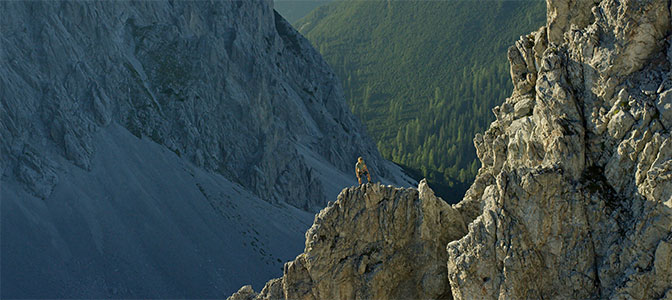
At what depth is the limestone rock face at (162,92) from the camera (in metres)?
107

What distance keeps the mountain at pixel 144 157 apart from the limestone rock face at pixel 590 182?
2808 inches

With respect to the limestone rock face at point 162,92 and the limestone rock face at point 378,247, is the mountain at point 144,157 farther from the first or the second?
the limestone rock face at point 378,247

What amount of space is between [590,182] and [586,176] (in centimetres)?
33

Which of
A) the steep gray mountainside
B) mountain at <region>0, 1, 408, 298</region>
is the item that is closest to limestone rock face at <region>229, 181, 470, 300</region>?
the steep gray mountainside

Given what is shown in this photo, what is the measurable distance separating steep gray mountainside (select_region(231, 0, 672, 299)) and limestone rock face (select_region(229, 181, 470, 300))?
1.36 metres

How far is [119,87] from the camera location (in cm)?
12425

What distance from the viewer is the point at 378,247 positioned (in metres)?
34.3

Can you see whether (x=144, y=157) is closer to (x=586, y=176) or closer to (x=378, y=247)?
(x=378, y=247)

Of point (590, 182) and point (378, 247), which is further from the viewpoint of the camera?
point (378, 247)

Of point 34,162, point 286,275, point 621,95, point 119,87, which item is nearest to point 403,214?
point 286,275

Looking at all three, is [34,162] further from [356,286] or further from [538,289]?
[538,289]

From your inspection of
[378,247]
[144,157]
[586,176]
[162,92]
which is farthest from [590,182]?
[162,92]

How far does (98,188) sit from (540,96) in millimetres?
86750

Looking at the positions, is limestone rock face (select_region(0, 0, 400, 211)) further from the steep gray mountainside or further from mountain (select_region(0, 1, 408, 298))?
the steep gray mountainside
